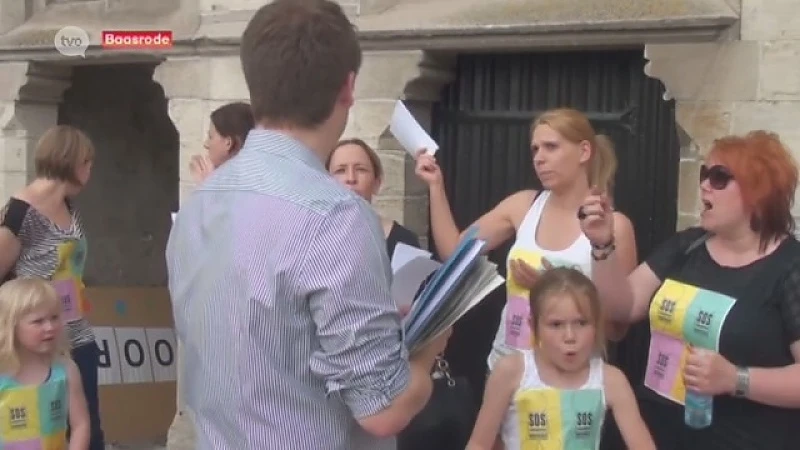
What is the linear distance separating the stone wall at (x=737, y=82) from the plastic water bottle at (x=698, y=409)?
1.15m

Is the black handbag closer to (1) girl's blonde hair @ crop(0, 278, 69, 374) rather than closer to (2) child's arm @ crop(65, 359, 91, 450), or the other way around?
(2) child's arm @ crop(65, 359, 91, 450)

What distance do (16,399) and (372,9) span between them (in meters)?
2.19

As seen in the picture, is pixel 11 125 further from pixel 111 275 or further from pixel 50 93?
pixel 111 275

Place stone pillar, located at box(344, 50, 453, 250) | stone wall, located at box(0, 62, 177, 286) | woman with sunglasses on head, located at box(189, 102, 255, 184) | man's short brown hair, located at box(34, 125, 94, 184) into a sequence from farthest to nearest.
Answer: stone wall, located at box(0, 62, 177, 286)
stone pillar, located at box(344, 50, 453, 250)
man's short brown hair, located at box(34, 125, 94, 184)
woman with sunglasses on head, located at box(189, 102, 255, 184)

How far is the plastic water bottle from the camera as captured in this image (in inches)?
116

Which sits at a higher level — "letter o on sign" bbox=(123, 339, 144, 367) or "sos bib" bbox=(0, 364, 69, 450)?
"sos bib" bbox=(0, 364, 69, 450)

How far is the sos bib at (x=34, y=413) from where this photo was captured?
3791 millimetres

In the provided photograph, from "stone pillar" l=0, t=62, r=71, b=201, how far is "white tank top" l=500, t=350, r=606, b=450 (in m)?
3.89


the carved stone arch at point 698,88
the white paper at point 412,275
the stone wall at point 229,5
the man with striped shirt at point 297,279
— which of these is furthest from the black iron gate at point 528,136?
the man with striped shirt at point 297,279

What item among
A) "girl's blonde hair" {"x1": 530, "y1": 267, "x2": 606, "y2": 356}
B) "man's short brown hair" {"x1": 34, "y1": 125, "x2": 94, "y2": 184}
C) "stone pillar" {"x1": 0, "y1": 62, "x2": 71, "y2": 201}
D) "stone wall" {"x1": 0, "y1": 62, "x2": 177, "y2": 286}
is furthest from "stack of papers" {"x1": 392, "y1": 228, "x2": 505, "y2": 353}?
"stone wall" {"x1": 0, "y1": 62, "x2": 177, "y2": 286}

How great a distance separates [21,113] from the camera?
6.15m

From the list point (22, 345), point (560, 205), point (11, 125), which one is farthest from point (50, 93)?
point (560, 205)

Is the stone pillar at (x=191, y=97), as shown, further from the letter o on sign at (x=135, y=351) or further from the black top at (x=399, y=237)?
the black top at (x=399, y=237)

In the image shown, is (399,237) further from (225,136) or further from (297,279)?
(297,279)
